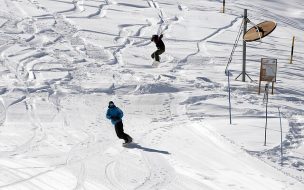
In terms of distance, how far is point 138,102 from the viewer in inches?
736

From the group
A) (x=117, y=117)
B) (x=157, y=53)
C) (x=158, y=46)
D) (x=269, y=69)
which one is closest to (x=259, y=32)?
(x=269, y=69)

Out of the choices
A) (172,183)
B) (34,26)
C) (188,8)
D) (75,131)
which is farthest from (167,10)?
(172,183)

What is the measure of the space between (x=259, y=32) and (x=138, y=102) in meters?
4.65

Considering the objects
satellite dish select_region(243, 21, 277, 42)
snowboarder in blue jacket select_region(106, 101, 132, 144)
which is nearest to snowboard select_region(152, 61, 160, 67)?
satellite dish select_region(243, 21, 277, 42)

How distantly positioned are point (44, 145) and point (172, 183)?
3975mm

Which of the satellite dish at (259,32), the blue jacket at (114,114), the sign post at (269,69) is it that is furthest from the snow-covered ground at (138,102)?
the satellite dish at (259,32)

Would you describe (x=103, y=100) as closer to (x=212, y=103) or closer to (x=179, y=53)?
(x=212, y=103)

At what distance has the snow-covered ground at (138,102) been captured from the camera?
40.8 ft

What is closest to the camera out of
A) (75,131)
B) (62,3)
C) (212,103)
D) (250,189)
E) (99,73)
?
(250,189)

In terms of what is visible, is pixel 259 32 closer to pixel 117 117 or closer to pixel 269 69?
pixel 269 69

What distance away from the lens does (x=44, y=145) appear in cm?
1423

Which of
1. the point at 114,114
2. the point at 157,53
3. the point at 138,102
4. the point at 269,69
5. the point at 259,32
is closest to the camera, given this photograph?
the point at 114,114

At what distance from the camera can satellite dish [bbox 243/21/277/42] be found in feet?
62.2

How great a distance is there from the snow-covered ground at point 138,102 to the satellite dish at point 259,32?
190 cm
